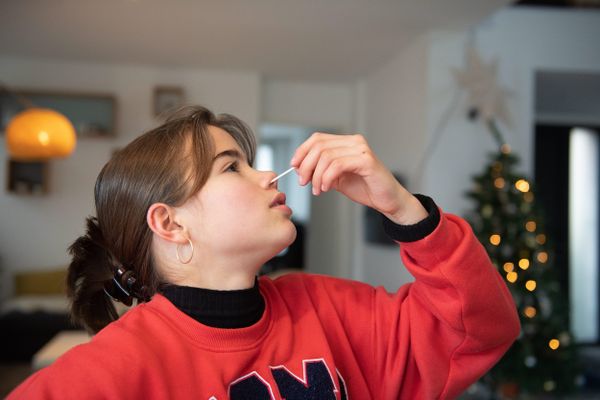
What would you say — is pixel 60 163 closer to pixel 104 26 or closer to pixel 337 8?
pixel 104 26

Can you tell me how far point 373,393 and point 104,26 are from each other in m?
3.97

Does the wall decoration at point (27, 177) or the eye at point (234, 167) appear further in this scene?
the wall decoration at point (27, 177)

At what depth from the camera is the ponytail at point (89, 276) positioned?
1156 mm

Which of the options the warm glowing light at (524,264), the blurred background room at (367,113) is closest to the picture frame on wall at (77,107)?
the blurred background room at (367,113)

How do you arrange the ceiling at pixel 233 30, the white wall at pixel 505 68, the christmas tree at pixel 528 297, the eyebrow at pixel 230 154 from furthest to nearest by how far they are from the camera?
1. the white wall at pixel 505 68
2. the ceiling at pixel 233 30
3. the christmas tree at pixel 528 297
4. the eyebrow at pixel 230 154

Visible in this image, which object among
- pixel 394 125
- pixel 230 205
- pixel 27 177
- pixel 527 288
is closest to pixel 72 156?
pixel 27 177

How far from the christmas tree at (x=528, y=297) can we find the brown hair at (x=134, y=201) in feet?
8.63

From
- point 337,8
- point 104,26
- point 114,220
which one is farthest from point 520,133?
point 114,220

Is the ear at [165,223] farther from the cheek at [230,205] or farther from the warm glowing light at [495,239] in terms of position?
the warm glowing light at [495,239]

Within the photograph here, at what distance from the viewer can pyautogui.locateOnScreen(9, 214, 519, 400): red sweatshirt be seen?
849 millimetres

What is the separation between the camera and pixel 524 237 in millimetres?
3375

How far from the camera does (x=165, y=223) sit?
1076 millimetres

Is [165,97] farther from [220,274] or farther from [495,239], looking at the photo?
[220,274]

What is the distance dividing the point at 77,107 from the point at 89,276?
4706mm
